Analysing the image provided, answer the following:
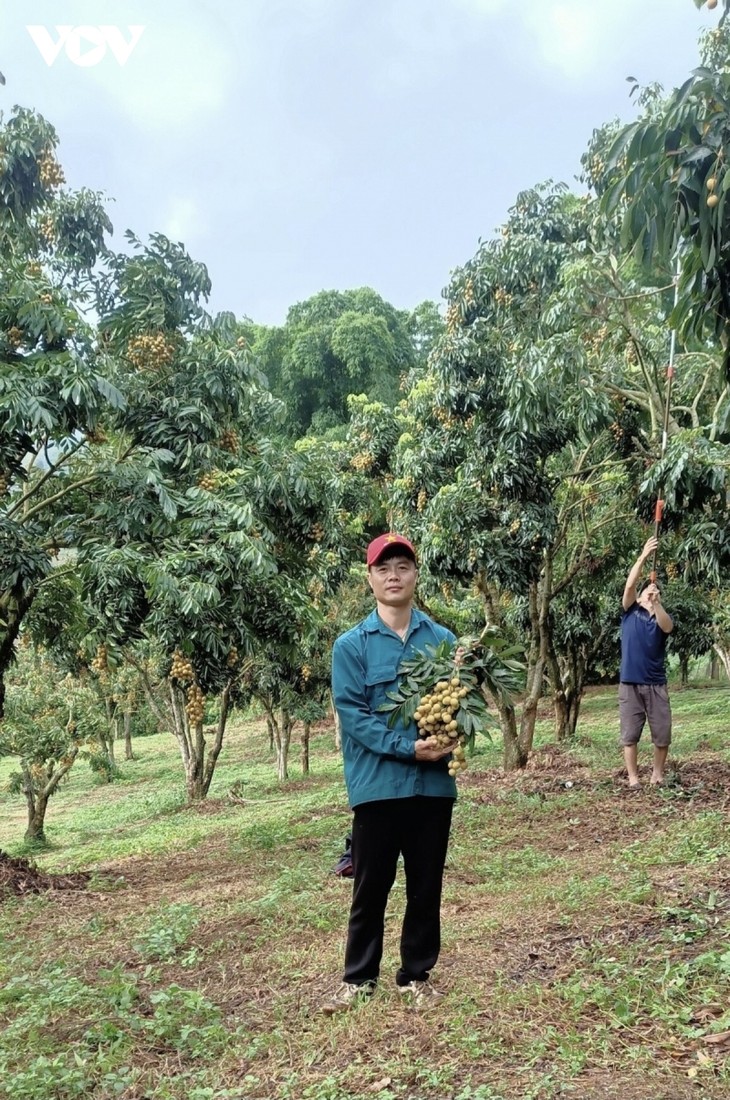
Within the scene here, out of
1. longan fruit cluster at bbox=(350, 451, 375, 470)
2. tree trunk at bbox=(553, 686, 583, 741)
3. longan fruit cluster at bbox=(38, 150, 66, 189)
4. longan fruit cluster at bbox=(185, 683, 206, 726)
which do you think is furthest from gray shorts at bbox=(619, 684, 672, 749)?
tree trunk at bbox=(553, 686, 583, 741)

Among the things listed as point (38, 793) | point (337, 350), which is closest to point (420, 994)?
point (38, 793)

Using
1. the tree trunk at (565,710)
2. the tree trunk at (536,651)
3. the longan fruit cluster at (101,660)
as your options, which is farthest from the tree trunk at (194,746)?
the longan fruit cluster at (101,660)

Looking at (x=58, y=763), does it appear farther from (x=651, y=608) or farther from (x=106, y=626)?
(x=651, y=608)

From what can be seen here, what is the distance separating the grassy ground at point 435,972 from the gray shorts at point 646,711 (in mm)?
473

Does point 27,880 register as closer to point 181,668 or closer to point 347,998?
point 181,668

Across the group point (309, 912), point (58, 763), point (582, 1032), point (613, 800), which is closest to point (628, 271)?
point (613, 800)

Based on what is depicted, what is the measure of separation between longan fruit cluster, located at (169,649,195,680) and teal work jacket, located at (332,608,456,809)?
2.60 meters

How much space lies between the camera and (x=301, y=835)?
8438mm

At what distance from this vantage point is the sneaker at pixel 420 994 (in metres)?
3.36

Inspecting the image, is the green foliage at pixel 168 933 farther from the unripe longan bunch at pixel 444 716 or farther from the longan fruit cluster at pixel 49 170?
the longan fruit cluster at pixel 49 170

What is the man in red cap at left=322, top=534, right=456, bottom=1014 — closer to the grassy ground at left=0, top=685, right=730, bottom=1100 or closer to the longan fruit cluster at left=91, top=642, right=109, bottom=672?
the grassy ground at left=0, top=685, right=730, bottom=1100

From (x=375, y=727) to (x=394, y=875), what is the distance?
0.59m

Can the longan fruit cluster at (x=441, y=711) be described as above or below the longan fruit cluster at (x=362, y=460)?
below

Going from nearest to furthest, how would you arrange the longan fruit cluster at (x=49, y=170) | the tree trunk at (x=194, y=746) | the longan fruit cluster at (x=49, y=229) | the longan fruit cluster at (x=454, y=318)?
the longan fruit cluster at (x=49, y=170), the longan fruit cluster at (x=49, y=229), the longan fruit cluster at (x=454, y=318), the tree trunk at (x=194, y=746)
